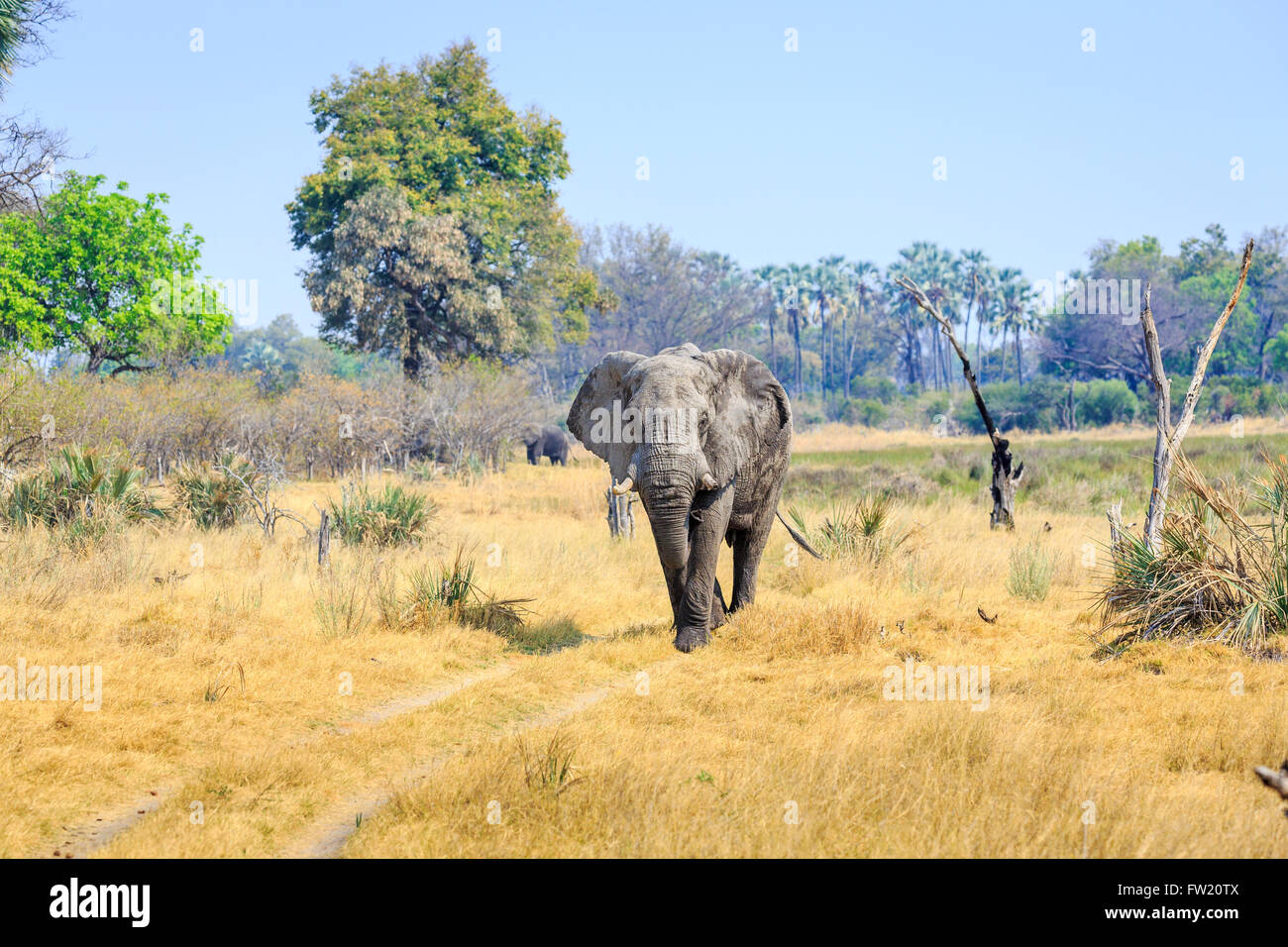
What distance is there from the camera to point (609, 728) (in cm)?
655

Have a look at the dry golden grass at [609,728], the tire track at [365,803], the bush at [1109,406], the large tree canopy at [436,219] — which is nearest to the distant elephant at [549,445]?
the large tree canopy at [436,219]

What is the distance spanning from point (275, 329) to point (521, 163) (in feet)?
261

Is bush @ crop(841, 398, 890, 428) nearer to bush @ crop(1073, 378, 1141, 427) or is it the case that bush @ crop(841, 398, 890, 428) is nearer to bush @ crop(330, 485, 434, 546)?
bush @ crop(1073, 378, 1141, 427)

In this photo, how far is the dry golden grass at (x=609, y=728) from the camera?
4.85m

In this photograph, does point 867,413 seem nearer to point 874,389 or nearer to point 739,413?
point 874,389

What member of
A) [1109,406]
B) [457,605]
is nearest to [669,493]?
[457,605]

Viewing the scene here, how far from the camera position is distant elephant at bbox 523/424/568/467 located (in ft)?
116

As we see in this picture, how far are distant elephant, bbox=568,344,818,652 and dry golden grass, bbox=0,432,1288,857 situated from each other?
0.65m

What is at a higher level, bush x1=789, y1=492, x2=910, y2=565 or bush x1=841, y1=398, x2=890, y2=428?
bush x1=841, y1=398, x2=890, y2=428

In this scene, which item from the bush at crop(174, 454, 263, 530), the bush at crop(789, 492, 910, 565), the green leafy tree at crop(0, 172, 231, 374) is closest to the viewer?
the bush at crop(789, 492, 910, 565)

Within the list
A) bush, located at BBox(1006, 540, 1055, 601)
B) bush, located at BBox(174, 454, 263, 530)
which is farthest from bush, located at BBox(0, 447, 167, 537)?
bush, located at BBox(1006, 540, 1055, 601)

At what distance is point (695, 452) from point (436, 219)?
82.7 feet

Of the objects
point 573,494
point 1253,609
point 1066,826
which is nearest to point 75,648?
point 1066,826

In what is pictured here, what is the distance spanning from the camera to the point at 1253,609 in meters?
8.05
